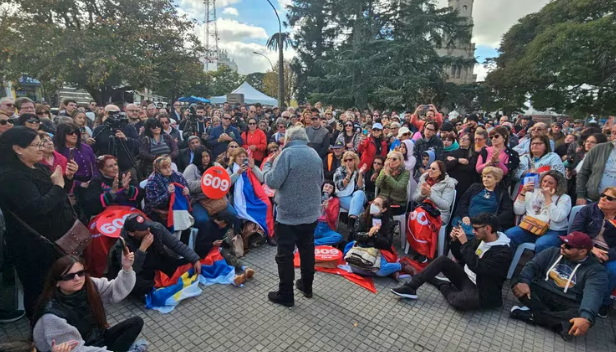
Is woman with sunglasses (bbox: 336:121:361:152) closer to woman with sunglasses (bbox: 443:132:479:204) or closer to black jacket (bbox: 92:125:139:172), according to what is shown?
woman with sunglasses (bbox: 443:132:479:204)

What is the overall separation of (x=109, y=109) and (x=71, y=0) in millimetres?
13649

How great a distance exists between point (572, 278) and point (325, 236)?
3022mm

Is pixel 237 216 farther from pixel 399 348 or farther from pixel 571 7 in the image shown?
pixel 571 7

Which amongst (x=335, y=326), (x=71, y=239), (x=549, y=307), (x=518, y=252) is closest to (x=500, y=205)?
(x=518, y=252)

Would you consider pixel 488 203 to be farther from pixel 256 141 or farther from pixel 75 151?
pixel 75 151

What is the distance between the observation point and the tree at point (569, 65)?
16.3 metres

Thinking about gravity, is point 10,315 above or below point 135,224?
below

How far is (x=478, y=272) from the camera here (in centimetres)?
350

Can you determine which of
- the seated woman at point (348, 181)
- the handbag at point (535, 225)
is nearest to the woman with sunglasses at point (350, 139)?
the seated woman at point (348, 181)

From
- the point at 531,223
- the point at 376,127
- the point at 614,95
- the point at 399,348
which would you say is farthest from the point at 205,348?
the point at 614,95

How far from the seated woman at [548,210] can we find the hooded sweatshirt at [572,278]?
516 mm

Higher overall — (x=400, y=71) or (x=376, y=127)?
(x=400, y=71)

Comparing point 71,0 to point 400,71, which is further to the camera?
point 400,71

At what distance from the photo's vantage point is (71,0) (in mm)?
14719
